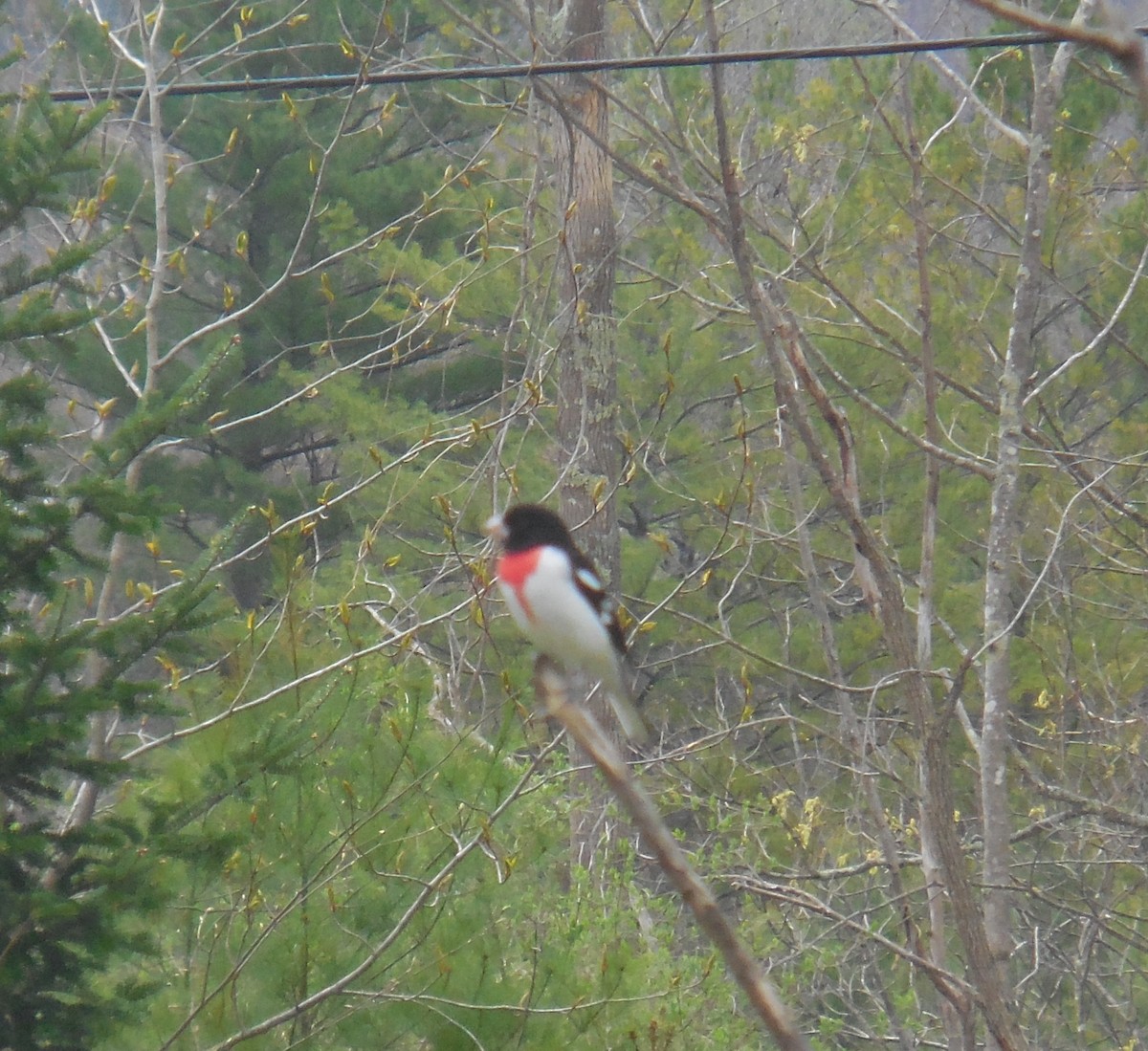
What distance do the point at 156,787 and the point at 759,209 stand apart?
13.9 ft

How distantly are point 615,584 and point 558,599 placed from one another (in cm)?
460

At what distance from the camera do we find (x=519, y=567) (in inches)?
130

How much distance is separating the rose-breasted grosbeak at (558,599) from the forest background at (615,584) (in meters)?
0.53

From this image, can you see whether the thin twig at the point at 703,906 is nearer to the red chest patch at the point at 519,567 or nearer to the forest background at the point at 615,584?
the red chest patch at the point at 519,567

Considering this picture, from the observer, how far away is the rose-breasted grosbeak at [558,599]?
128 inches

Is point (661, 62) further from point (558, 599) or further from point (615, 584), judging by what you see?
point (615, 584)

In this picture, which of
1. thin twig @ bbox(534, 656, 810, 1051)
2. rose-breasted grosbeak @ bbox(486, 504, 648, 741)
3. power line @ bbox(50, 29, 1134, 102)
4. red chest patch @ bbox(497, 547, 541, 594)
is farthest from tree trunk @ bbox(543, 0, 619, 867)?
thin twig @ bbox(534, 656, 810, 1051)

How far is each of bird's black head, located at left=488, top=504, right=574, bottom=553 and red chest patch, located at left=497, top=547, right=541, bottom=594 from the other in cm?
4

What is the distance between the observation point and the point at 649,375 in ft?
35.1

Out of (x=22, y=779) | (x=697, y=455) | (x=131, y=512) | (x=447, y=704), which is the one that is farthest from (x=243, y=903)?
(x=697, y=455)

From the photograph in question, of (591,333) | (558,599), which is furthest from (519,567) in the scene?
(591,333)

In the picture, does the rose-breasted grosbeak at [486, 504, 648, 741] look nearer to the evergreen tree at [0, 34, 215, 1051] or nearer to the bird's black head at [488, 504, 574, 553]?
the bird's black head at [488, 504, 574, 553]

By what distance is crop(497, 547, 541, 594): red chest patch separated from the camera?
326cm

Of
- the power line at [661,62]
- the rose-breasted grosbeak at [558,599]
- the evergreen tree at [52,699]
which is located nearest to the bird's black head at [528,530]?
the rose-breasted grosbeak at [558,599]
